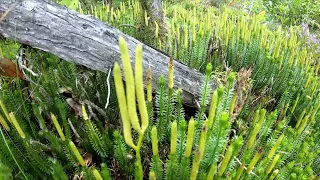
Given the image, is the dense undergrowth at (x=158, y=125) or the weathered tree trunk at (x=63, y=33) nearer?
the dense undergrowth at (x=158, y=125)

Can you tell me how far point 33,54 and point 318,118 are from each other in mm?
1857

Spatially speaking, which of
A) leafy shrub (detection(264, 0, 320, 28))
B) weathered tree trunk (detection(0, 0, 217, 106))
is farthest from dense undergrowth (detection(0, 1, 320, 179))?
leafy shrub (detection(264, 0, 320, 28))

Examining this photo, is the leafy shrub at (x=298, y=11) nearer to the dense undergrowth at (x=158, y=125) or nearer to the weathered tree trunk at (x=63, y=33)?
the dense undergrowth at (x=158, y=125)

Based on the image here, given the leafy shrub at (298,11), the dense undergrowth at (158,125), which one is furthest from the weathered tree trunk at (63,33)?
the leafy shrub at (298,11)

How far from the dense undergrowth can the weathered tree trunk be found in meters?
0.15

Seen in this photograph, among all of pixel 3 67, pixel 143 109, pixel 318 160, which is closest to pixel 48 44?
pixel 3 67

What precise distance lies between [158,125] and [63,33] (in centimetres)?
62

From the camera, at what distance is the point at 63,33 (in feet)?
4.59

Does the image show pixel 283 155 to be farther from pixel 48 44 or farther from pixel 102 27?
pixel 48 44

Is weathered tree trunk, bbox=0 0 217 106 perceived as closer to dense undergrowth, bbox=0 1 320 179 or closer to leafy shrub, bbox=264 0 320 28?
dense undergrowth, bbox=0 1 320 179

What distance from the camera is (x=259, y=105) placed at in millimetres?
1905

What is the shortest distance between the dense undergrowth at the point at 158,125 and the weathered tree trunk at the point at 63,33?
15cm

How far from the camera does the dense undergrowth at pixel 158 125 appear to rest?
3.17 feet

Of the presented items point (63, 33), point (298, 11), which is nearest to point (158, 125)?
point (63, 33)
